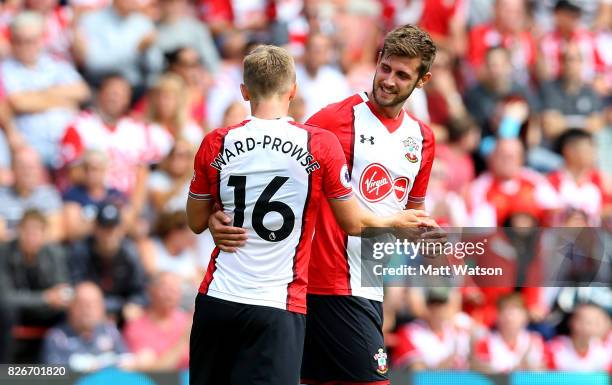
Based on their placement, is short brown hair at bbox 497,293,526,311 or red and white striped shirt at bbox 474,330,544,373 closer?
red and white striped shirt at bbox 474,330,544,373

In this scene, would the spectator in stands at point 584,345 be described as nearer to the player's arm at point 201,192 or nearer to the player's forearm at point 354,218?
the player's forearm at point 354,218

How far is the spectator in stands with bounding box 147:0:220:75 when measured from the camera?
11.7 m

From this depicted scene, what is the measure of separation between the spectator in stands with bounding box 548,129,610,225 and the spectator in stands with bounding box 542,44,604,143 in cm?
58

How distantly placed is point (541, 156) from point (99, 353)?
5.25 metres

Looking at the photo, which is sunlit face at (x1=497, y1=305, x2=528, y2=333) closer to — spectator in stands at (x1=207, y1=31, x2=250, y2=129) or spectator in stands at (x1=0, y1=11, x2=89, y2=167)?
spectator in stands at (x1=207, y1=31, x2=250, y2=129)

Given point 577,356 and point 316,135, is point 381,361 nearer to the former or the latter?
point 316,135

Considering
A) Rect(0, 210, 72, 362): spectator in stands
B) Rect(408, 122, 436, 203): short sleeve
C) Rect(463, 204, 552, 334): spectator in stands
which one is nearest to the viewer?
Rect(408, 122, 436, 203): short sleeve

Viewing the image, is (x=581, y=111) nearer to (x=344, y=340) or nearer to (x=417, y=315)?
(x=417, y=315)

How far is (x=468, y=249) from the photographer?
6207 mm

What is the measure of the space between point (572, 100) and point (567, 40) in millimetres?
859

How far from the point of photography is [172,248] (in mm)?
10070

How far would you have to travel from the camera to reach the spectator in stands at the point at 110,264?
31.7 feet

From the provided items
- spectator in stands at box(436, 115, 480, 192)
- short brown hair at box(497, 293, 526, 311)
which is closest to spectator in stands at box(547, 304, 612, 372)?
short brown hair at box(497, 293, 526, 311)

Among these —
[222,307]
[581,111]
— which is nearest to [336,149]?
[222,307]
